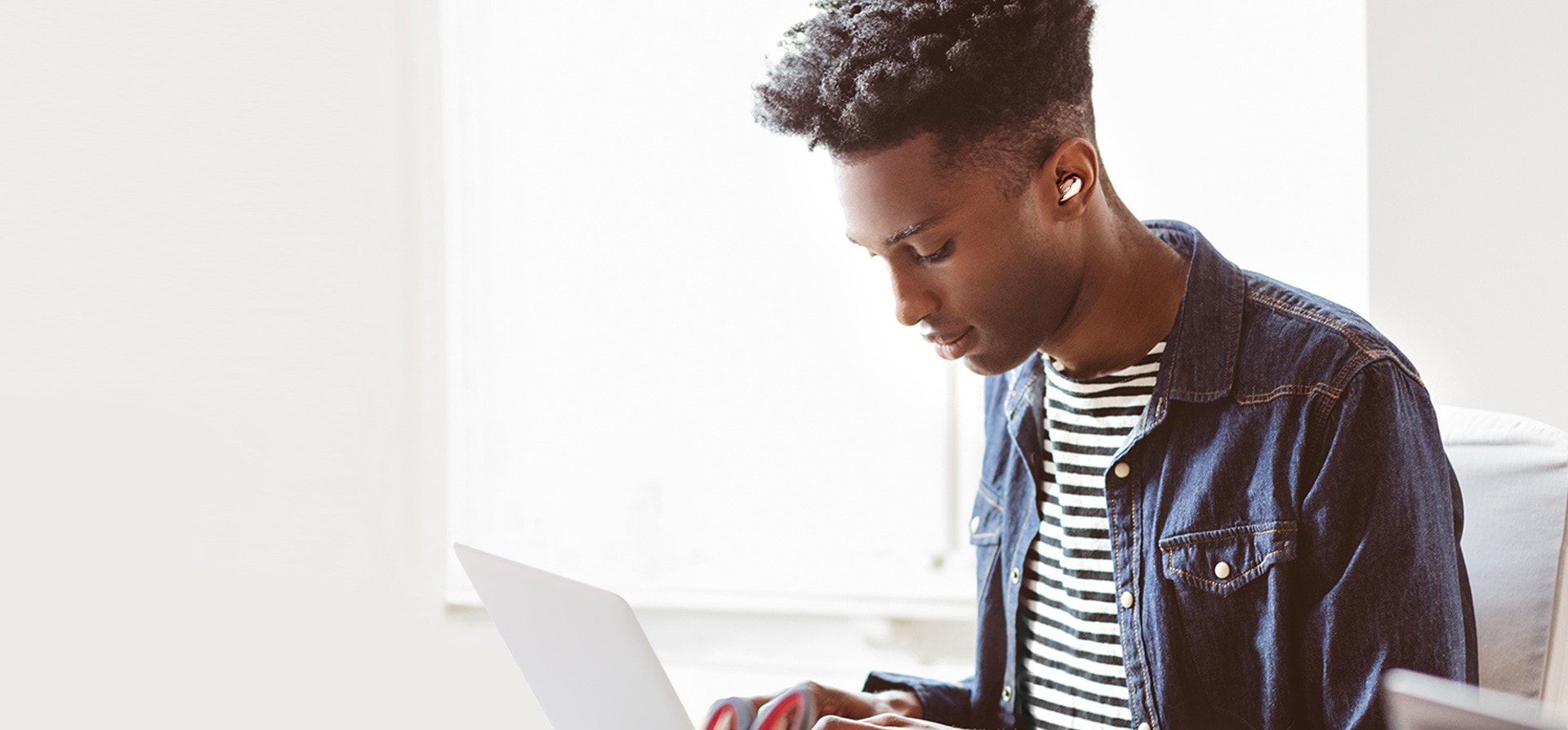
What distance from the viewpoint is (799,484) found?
2.02 m

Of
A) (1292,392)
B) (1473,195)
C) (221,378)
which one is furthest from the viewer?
Answer: (221,378)

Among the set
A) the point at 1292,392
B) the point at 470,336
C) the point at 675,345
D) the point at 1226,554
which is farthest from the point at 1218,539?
the point at 470,336

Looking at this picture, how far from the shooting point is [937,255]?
1040mm

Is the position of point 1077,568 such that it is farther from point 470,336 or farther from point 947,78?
point 470,336

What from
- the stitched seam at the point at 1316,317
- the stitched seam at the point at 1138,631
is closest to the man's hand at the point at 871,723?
the stitched seam at the point at 1138,631

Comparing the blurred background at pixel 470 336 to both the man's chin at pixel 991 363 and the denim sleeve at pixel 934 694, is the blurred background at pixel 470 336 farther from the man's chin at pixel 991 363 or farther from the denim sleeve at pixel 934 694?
the man's chin at pixel 991 363

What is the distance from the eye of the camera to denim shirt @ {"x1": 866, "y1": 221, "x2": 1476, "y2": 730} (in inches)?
35.2

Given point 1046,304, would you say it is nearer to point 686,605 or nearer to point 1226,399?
point 1226,399

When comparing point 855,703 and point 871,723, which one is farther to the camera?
point 855,703

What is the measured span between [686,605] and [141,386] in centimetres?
92

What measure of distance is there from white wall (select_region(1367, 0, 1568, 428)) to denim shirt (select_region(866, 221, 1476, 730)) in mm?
423

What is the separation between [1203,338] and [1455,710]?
64 cm

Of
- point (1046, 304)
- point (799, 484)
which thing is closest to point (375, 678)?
point (799, 484)

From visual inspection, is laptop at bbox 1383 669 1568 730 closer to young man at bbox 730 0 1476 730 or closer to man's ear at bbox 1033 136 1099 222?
young man at bbox 730 0 1476 730
